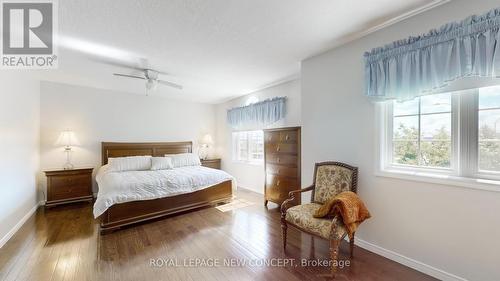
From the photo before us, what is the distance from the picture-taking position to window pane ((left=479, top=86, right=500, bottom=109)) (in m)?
1.65

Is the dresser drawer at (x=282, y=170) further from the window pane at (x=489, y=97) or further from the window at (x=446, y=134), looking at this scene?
the window pane at (x=489, y=97)

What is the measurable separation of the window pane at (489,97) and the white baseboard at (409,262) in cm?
145

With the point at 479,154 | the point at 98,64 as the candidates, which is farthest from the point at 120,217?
the point at 479,154

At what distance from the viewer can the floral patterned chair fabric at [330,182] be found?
2354 millimetres

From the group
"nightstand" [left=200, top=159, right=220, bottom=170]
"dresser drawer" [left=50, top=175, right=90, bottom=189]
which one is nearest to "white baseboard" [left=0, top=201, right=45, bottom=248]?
"dresser drawer" [left=50, top=175, right=90, bottom=189]

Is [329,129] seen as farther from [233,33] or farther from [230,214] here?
[230,214]

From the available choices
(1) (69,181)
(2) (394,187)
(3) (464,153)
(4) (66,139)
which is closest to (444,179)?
(3) (464,153)

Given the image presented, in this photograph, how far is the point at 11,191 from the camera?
280 centimetres

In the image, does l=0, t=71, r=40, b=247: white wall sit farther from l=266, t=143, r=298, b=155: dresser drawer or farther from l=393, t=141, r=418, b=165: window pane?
l=393, t=141, r=418, b=165: window pane

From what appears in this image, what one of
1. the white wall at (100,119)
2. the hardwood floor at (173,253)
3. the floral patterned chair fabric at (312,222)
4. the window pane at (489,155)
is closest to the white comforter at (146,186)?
the hardwood floor at (173,253)

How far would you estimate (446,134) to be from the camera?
190 centimetres

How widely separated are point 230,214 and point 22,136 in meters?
3.42

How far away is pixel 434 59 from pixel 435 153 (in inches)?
34.1

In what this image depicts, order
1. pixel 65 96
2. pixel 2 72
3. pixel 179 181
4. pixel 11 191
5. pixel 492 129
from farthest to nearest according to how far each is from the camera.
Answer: pixel 65 96 → pixel 179 181 → pixel 11 191 → pixel 2 72 → pixel 492 129
